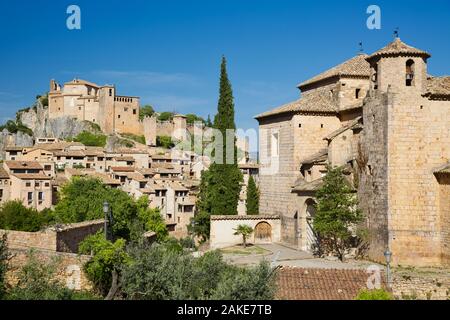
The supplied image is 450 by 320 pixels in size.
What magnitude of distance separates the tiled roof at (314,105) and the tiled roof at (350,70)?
889mm

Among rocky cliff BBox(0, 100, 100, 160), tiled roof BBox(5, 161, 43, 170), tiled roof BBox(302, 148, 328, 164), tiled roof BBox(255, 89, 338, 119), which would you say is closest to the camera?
tiled roof BBox(302, 148, 328, 164)

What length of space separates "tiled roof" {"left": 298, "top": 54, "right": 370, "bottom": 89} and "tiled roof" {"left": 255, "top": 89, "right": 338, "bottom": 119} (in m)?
0.89

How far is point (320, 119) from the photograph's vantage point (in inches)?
1072

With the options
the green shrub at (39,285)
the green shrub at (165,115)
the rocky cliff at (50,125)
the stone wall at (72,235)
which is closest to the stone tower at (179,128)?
the rocky cliff at (50,125)

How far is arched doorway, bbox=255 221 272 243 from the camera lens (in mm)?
28609

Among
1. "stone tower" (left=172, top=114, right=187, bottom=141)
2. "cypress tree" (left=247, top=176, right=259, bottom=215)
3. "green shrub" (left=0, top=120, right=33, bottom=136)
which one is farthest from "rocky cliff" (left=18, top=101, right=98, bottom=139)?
"cypress tree" (left=247, top=176, right=259, bottom=215)

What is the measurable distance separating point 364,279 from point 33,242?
915 centimetres

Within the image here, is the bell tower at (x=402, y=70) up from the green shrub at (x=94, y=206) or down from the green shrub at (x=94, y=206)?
up

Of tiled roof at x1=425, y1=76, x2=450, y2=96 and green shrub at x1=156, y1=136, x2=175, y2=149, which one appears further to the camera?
green shrub at x1=156, y1=136, x2=175, y2=149

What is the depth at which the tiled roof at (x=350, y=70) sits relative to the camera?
2722cm

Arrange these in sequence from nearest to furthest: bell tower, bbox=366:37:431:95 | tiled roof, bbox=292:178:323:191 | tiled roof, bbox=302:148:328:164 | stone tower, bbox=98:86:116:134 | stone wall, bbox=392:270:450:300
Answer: stone wall, bbox=392:270:450:300 → bell tower, bbox=366:37:431:95 → tiled roof, bbox=292:178:323:191 → tiled roof, bbox=302:148:328:164 → stone tower, bbox=98:86:116:134

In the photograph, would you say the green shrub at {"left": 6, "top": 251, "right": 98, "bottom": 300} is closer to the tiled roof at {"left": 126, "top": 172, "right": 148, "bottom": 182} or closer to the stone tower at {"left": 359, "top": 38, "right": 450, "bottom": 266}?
the stone tower at {"left": 359, "top": 38, "right": 450, "bottom": 266}

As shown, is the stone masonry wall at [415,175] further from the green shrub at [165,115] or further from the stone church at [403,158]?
the green shrub at [165,115]

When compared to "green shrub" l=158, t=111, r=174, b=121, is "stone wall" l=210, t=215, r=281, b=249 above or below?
below
